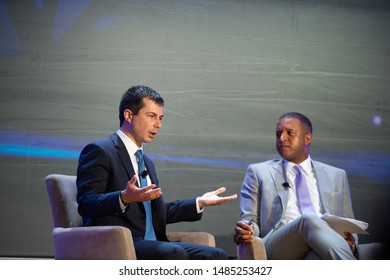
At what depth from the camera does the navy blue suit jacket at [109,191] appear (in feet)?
11.1

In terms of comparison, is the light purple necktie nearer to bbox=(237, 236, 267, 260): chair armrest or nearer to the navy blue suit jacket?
bbox=(237, 236, 267, 260): chair armrest

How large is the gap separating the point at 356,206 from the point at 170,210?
8.33 feet

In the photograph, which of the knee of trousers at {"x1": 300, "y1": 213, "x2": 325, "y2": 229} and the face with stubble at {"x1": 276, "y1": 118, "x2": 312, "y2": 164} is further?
the face with stubble at {"x1": 276, "y1": 118, "x2": 312, "y2": 164}

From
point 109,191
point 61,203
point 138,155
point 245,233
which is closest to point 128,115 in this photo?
point 138,155

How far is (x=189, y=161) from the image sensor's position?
5645 mm

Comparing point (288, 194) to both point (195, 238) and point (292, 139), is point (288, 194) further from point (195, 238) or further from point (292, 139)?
point (195, 238)

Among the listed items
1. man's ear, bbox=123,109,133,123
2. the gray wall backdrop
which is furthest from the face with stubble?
the gray wall backdrop

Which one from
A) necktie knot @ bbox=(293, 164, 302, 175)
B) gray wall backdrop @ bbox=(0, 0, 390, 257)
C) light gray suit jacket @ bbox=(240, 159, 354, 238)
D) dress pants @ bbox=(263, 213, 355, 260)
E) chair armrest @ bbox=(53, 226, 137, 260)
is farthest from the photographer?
gray wall backdrop @ bbox=(0, 0, 390, 257)

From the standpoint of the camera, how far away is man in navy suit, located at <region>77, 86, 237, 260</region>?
3.36m

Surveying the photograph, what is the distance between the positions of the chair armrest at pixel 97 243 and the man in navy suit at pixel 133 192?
0.13 m

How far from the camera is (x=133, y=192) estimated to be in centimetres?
325

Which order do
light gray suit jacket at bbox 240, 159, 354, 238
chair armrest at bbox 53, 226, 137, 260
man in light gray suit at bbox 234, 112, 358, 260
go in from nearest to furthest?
chair armrest at bbox 53, 226, 137, 260
man in light gray suit at bbox 234, 112, 358, 260
light gray suit jacket at bbox 240, 159, 354, 238

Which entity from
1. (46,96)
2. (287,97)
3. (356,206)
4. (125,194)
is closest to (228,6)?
(287,97)
